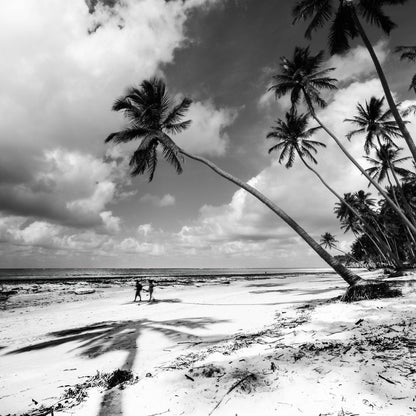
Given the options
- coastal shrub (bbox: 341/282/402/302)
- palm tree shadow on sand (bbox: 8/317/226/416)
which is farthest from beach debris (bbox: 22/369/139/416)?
coastal shrub (bbox: 341/282/402/302)

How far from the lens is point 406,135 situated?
1032 cm

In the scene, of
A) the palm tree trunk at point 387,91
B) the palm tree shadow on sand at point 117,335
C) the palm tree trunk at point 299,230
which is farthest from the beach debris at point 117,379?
the palm tree trunk at point 387,91

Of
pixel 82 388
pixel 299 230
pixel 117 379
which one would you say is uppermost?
pixel 299 230

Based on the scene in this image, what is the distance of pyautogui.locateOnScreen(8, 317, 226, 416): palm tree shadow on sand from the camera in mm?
6871

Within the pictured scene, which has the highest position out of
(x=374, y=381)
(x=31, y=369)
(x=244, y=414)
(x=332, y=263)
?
(x=332, y=263)

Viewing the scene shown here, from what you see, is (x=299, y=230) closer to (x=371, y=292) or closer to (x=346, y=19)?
(x=371, y=292)

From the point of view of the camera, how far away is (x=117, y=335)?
851 cm

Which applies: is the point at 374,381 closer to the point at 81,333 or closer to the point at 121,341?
Result: the point at 121,341

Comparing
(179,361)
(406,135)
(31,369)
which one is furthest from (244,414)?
(406,135)

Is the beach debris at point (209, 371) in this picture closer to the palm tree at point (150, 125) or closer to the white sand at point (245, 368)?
the white sand at point (245, 368)

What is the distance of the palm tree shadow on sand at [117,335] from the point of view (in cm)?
687

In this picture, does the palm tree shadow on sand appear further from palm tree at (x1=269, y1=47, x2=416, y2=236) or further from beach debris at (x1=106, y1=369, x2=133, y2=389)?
palm tree at (x1=269, y1=47, x2=416, y2=236)

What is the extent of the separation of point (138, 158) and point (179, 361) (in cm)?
1126

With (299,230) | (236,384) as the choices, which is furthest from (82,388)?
(299,230)
